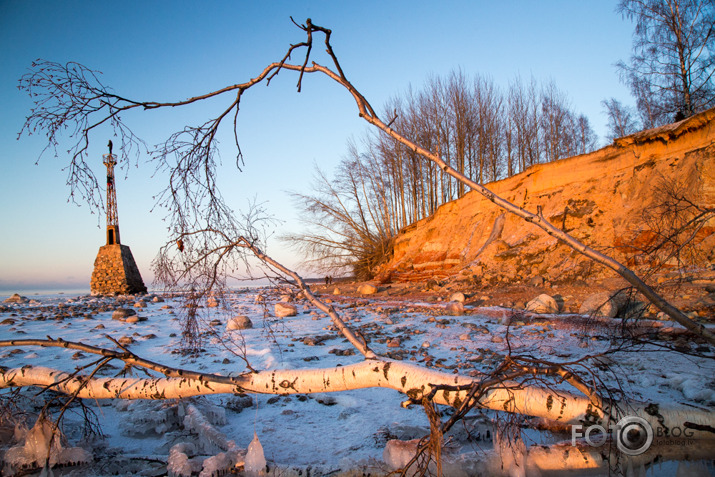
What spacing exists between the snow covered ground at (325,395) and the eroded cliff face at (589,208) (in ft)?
8.94

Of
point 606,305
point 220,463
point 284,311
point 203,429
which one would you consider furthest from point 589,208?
point 220,463

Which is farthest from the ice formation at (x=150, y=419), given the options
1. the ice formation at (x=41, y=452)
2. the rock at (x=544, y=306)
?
the rock at (x=544, y=306)

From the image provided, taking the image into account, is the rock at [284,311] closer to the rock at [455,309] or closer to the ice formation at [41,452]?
the rock at [455,309]

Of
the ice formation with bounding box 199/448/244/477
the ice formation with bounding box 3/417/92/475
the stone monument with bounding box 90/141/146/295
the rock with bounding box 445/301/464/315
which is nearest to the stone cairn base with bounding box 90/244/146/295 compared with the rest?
the stone monument with bounding box 90/141/146/295

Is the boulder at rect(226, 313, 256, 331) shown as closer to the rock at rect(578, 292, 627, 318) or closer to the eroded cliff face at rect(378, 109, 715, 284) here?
the rock at rect(578, 292, 627, 318)

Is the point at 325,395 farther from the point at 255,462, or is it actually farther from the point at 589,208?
the point at 589,208

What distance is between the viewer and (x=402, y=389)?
1811 millimetres

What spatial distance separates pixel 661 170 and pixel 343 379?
30.9 feet

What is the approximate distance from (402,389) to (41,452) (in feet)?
7.14

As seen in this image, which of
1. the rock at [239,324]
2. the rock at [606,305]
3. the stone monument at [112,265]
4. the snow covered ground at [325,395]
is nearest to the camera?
the snow covered ground at [325,395]

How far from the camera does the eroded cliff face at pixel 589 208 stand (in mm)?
7199

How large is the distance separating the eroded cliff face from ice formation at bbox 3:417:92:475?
693cm

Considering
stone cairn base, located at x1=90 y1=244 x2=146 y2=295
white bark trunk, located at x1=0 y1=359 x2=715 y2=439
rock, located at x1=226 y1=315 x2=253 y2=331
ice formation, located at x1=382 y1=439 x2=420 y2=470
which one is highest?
stone cairn base, located at x1=90 y1=244 x2=146 y2=295

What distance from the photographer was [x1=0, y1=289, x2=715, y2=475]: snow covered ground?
2328 millimetres
